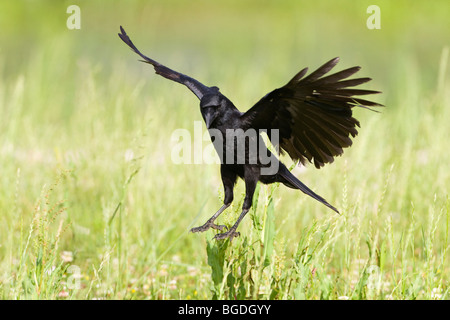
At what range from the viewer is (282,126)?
2027 millimetres

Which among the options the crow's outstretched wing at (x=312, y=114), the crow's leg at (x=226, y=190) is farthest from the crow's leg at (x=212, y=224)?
the crow's outstretched wing at (x=312, y=114)

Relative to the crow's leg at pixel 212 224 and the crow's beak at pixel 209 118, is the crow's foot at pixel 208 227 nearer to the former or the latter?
the crow's leg at pixel 212 224

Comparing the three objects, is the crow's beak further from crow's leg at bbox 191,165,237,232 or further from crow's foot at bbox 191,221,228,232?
crow's foot at bbox 191,221,228,232

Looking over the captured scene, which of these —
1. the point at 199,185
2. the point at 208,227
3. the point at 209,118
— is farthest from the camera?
the point at 199,185

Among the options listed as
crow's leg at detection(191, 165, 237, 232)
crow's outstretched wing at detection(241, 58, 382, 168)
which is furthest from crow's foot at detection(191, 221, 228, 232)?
crow's outstretched wing at detection(241, 58, 382, 168)

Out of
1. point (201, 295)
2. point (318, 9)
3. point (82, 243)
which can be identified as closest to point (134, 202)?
point (82, 243)

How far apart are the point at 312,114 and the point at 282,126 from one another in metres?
0.11

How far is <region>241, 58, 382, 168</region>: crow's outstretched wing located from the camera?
1.84 meters

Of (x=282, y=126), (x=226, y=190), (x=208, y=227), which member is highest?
(x=282, y=126)

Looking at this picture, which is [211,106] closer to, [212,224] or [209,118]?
[209,118]

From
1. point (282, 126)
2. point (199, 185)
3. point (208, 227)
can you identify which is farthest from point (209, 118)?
point (199, 185)

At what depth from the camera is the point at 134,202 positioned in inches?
147

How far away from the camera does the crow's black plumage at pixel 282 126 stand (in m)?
1.87

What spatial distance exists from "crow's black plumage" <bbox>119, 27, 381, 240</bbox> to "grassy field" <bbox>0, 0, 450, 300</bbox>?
123 mm
